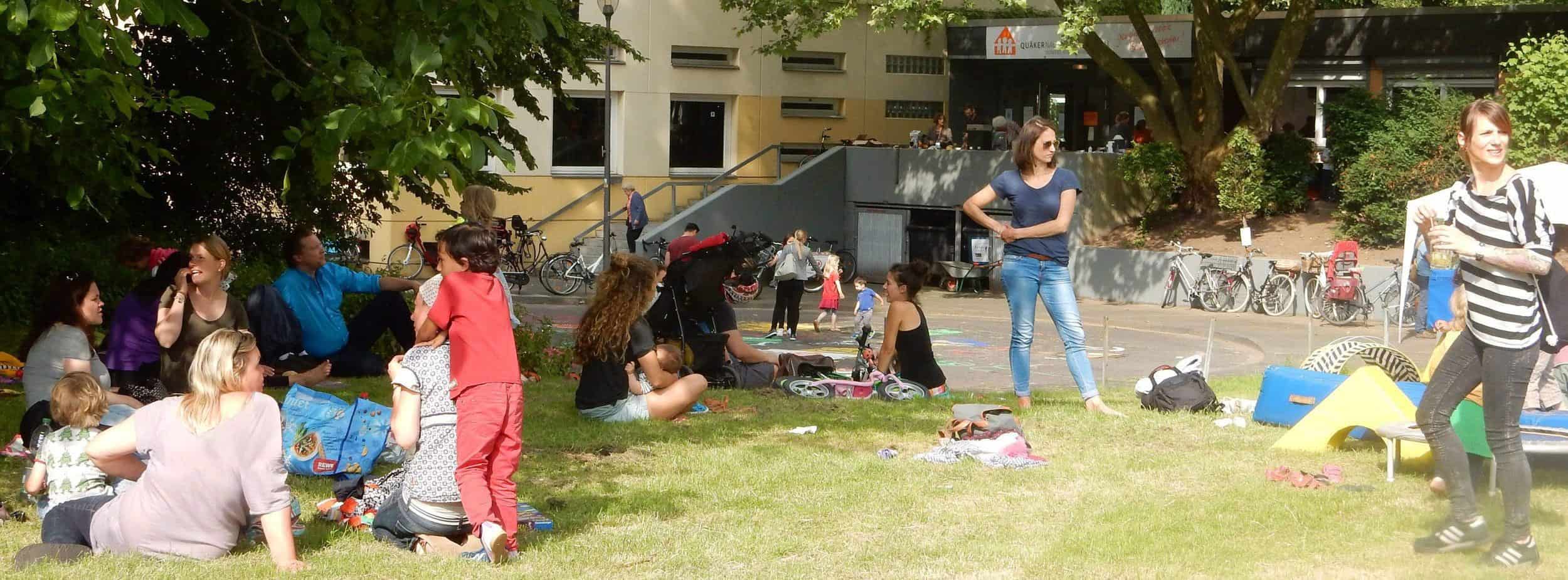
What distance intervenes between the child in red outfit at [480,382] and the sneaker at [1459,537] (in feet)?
A: 11.2

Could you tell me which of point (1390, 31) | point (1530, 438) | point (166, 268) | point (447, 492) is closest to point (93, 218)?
point (166, 268)

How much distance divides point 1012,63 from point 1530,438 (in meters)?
29.4

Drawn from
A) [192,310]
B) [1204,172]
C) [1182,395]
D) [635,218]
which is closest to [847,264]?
[635,218]

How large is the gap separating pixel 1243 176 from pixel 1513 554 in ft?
73.7

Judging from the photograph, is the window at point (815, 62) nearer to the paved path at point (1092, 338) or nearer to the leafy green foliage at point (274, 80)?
the paved path at point (1092, 338)

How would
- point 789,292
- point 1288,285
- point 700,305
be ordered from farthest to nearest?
point 1288,285
point 789,292
point 700,305

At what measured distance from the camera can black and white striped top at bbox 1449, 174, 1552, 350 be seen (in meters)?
5.40

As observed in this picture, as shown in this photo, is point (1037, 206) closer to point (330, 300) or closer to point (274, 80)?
point (330, 300)

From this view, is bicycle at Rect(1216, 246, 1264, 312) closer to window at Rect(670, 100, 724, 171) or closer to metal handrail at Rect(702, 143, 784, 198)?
metal handrail at Rect(702, 143, 784, 198)

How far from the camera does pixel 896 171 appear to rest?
3262cm

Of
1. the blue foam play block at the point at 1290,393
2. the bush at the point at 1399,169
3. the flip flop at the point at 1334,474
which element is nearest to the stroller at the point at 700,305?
the blue foam play block at the point at 1290,393

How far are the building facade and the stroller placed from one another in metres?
20.6

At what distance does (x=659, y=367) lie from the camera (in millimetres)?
9531

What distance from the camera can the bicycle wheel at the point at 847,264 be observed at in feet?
103
